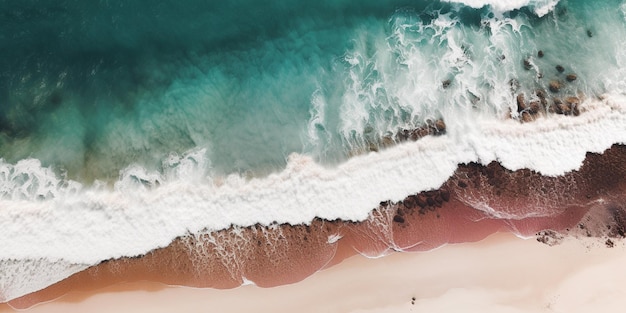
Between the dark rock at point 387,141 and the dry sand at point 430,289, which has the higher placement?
the dark rock at point 387,141

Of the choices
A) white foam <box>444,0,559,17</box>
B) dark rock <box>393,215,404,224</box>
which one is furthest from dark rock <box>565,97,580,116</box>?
dark rock <box>393,215,404,224</box>

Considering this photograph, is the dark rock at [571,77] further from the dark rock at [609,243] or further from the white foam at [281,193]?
the dark rock at [609,243]

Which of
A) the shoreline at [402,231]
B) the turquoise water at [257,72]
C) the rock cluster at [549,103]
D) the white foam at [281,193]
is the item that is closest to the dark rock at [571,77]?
the rock cluster at [549,103]

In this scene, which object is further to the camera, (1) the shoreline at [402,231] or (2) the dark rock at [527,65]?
(2) the dark rock at [527,65]

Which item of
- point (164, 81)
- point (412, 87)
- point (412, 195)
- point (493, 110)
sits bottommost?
point (412, 195)

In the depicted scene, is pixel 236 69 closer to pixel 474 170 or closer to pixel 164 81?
pixel 164 81

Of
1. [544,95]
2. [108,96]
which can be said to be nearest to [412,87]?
[544,95]
